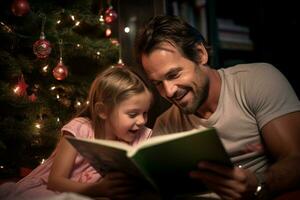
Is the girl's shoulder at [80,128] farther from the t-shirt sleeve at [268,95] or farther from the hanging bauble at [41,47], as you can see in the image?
the t-shirt sleeve at [268,95]

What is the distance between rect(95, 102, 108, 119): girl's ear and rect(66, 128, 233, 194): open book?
0.59m

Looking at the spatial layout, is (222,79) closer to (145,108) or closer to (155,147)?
(145,108)

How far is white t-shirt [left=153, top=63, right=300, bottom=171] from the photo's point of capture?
4.09 feet

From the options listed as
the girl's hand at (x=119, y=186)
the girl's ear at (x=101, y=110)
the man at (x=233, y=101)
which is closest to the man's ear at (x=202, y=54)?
the man at (x=233, y=101)

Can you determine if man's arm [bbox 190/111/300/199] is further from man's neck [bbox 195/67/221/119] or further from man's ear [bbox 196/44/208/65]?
man's ear [bbox 196/44/208/65]

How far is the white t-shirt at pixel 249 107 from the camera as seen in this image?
1245 mm

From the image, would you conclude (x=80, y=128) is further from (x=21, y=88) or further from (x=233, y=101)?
(x=233, y=101)

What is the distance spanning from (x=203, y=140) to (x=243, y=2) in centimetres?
278

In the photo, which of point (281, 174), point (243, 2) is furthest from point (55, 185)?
point (243, 2)

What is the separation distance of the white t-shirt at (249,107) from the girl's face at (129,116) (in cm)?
26

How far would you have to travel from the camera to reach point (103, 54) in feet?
6.75

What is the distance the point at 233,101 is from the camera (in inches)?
53.3

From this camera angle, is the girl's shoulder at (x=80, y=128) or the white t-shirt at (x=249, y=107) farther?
the girl's shoulder at (x=80, y=128)

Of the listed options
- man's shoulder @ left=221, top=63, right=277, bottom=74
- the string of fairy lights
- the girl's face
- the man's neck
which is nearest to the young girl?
the girl's face
